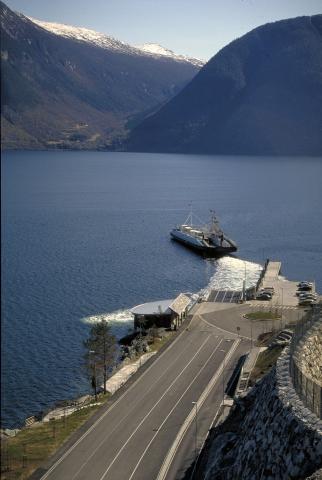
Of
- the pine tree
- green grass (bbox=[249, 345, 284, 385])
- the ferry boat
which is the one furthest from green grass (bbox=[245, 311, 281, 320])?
the ferry boat

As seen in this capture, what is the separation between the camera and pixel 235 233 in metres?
121

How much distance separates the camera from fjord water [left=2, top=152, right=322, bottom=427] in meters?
51.6

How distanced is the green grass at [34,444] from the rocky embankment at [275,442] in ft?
26.7

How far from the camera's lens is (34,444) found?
34.0m

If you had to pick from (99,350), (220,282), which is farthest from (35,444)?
(220,282)

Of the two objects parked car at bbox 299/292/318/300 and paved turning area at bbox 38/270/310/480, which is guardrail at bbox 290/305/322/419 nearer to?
paved turning area at bbox 38/270/310/480

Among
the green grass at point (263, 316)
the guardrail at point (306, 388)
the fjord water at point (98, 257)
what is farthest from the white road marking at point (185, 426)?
the green grass at point (263, 316)

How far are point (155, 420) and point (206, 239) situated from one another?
74788mm

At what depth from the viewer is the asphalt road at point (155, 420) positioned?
3077 centimetres

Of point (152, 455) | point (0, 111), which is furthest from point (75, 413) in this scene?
point (0, 111)

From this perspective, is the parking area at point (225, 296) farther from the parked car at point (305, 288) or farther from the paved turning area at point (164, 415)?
the paved turning area at point (164, 415)

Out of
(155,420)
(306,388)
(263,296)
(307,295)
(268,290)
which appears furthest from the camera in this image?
(268,290)

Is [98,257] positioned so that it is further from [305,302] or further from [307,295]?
[305,302]

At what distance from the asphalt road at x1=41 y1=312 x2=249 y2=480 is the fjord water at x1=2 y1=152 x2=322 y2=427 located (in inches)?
258
